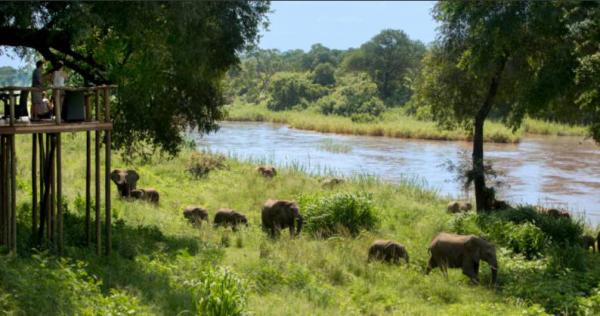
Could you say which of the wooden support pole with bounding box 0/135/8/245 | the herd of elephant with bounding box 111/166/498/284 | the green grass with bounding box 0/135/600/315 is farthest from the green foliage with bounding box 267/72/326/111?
the wooden support pole with bounding box 0/135/8/245

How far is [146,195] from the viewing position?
19.8 metres

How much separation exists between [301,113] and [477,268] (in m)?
54.9

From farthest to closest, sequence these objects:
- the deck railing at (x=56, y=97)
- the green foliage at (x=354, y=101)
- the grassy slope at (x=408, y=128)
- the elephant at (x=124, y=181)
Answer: the green foliage at (x=354, y=101), the grassy slope at (x=408, y=128), the elephant at (x=124, y=181), the deck railing at (x=56, y=97)

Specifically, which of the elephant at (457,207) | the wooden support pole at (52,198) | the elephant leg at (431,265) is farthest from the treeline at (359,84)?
the wooden support pole at (52,198)

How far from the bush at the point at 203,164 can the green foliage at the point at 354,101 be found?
32575 mm

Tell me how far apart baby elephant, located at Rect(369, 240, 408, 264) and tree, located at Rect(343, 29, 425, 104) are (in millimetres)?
57089

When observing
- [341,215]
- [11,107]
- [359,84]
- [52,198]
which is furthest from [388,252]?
[359,84]

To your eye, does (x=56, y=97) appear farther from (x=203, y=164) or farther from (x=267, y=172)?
(x=203, y=164)

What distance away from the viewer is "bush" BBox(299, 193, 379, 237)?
17.8m

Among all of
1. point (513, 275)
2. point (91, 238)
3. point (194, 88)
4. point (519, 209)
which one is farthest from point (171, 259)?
point (519, 209)

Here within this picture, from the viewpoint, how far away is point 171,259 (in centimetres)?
1325

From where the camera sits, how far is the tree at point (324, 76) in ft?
284

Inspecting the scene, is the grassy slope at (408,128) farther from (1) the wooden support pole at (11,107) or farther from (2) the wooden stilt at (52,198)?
(1) the wooden support pole at (11,107)

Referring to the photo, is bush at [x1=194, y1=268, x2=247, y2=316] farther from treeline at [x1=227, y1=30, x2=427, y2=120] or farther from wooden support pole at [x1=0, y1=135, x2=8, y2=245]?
treeline at [x1=227, y1=30, x2=427, y2=120]
